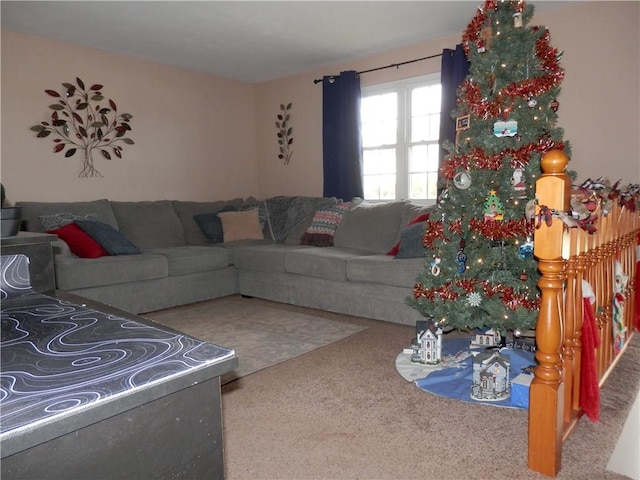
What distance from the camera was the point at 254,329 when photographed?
337 cm

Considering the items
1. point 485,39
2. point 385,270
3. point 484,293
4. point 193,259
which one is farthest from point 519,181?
point 193,259

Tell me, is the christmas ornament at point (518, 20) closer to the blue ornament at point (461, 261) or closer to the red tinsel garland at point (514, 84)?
the red tinsel garland at point (514, 84)

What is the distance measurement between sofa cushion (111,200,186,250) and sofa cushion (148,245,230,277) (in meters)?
0.19

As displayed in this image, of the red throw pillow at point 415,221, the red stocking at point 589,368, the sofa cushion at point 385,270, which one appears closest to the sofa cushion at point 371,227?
the red throw pillow at point 415,221

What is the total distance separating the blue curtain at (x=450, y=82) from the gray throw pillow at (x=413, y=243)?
1190 mm

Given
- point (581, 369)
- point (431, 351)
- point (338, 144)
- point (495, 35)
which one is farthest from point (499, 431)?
point (338, 144)

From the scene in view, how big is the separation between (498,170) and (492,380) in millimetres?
1094

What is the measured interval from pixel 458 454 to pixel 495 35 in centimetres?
211

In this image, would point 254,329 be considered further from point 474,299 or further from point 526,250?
point 526,250

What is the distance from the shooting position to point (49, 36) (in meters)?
4.23

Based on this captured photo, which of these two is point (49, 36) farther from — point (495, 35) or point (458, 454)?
point (458, 454)

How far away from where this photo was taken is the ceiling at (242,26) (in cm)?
364

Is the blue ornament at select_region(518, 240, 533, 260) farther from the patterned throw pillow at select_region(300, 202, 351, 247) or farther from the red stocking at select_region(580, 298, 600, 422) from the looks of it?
the patterned throw pillow at select_region(300, 202, 351, 247)

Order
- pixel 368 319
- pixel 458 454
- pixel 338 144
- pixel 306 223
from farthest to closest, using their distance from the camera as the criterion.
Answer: pixel 338 144 → pixel 306 223 → pixel 368 319 → pixel 458 454
